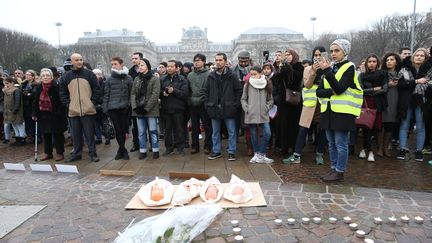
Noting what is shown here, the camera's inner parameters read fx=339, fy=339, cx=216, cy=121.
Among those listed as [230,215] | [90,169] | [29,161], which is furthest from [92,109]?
[230,215]

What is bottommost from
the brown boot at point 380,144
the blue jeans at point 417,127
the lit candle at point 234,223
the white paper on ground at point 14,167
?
the white paper on ground at point 14,167

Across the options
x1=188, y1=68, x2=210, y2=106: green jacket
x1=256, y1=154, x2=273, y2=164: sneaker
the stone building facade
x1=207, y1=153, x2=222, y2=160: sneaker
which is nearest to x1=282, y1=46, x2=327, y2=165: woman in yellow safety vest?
x1=256, y1=154, x2=273, y2=164: sneaker

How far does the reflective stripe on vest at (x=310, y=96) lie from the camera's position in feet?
20.5

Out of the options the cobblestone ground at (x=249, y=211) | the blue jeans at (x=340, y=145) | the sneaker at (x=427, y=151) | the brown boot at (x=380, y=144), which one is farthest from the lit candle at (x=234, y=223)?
the sneaker at (x=427, y=151)

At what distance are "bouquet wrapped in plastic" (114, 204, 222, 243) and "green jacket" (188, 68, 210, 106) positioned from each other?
3.58m

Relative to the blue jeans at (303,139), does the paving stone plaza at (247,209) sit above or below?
below

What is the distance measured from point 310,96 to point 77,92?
183 inches

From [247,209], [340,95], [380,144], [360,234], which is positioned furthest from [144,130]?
[380,144]

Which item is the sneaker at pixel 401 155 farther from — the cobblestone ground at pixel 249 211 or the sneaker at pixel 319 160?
the cobblestone ground at pixel 249 211

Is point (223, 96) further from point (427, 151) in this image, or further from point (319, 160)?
point (427, 151)

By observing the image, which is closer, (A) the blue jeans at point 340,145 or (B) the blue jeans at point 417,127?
(A) the blue jeans at point 340,145

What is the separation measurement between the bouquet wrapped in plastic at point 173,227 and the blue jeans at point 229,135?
292cm

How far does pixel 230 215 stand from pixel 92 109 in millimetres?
4184

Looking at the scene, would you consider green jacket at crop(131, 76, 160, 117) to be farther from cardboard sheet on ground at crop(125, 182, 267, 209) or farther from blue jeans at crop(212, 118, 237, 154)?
cardboard sheet on ground at crop(125, 182, 267, 209)
